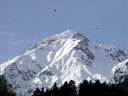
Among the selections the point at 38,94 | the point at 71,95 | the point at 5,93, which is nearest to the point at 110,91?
the point at 71,95

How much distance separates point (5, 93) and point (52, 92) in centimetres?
3554

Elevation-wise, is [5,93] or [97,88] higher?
[97,88]

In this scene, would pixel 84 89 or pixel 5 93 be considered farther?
pixel 84 89

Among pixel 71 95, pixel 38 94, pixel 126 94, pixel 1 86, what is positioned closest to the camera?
pixel 1 86

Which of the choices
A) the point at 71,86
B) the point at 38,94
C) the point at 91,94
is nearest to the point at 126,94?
the point at 91,94

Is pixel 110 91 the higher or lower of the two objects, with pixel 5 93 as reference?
higher

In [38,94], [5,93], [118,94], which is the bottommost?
[5,93]

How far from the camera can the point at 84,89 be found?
12719cm

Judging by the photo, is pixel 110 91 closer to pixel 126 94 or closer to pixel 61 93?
pixel 126 94

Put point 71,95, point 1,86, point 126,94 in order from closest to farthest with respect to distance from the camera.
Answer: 1. point 1,86
2. point 126,94
3. point 71,95

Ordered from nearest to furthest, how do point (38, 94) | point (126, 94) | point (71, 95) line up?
point (126, 94), point (71, 95), point (38, 94)

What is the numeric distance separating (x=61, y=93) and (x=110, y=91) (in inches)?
628

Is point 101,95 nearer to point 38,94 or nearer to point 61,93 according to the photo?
point 61,93

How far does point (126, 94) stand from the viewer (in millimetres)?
117438
